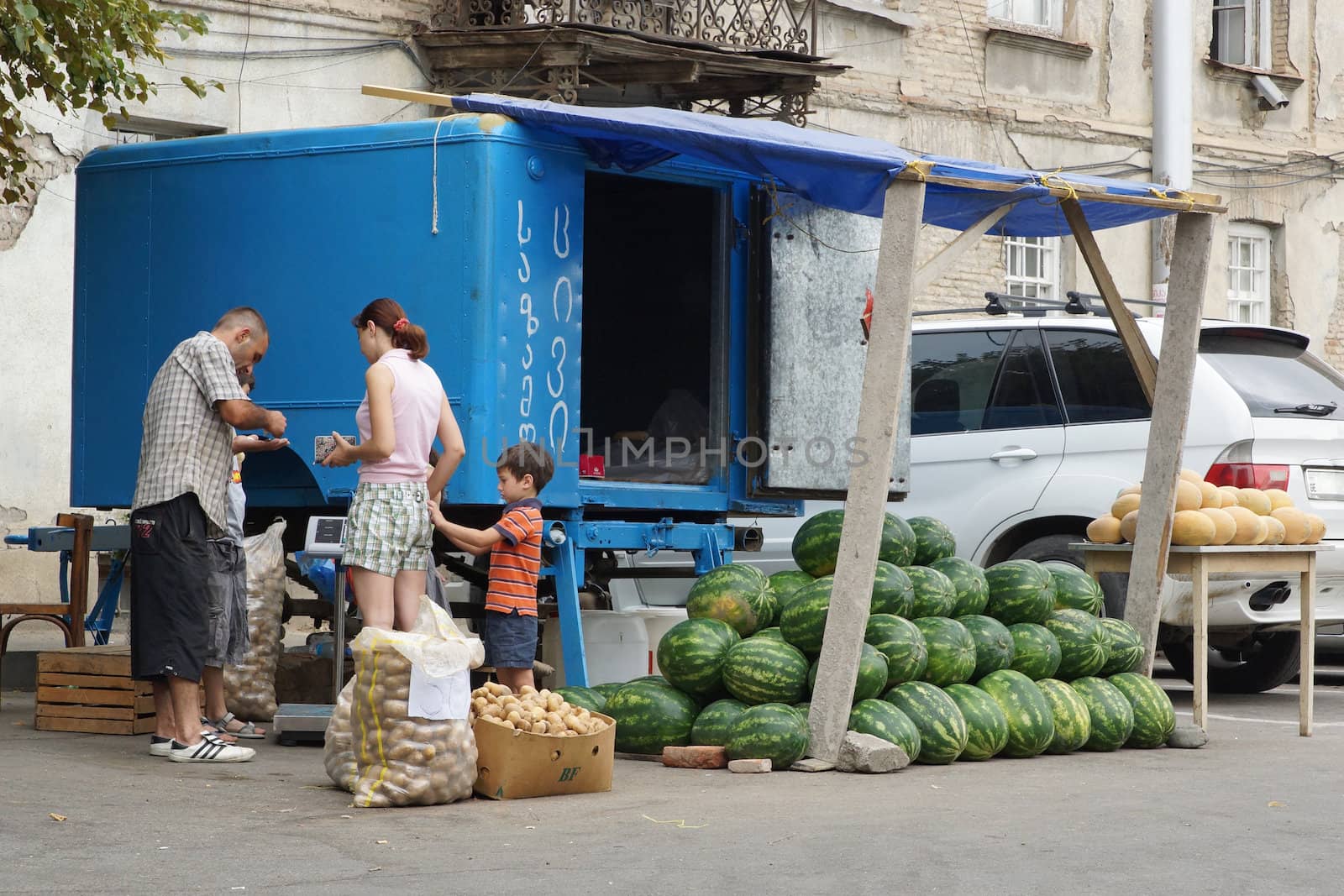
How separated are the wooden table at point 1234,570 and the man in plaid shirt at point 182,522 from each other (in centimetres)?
387

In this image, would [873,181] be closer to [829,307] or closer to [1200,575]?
[829,307]

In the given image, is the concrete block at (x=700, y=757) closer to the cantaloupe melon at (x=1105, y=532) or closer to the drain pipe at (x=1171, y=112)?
the cantaloupe melon at (x=1105, y=532)

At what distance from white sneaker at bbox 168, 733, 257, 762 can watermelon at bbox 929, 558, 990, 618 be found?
2.85 meters

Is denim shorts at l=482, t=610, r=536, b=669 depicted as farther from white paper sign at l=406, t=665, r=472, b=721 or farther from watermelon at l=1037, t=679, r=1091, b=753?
watermelon at l=1037, t=679, r=1091, b=753

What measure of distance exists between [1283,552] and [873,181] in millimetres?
2515

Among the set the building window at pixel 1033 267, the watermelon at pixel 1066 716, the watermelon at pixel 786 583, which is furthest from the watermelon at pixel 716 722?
the building window at pixel 1033 267

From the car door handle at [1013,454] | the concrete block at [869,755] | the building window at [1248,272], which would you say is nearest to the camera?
the concrete block at [869,755]

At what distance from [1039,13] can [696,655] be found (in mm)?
14177

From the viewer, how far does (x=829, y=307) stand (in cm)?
874

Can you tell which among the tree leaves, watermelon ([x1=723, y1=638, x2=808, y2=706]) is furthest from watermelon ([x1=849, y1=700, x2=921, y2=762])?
the tree leaves

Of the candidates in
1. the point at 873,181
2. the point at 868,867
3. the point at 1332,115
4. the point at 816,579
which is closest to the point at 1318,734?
the point at 816,579

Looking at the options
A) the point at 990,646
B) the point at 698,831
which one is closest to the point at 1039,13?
the point at 990,646

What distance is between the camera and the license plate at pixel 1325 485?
29.6ft

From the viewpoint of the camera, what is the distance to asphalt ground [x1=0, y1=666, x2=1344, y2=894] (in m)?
4.65
